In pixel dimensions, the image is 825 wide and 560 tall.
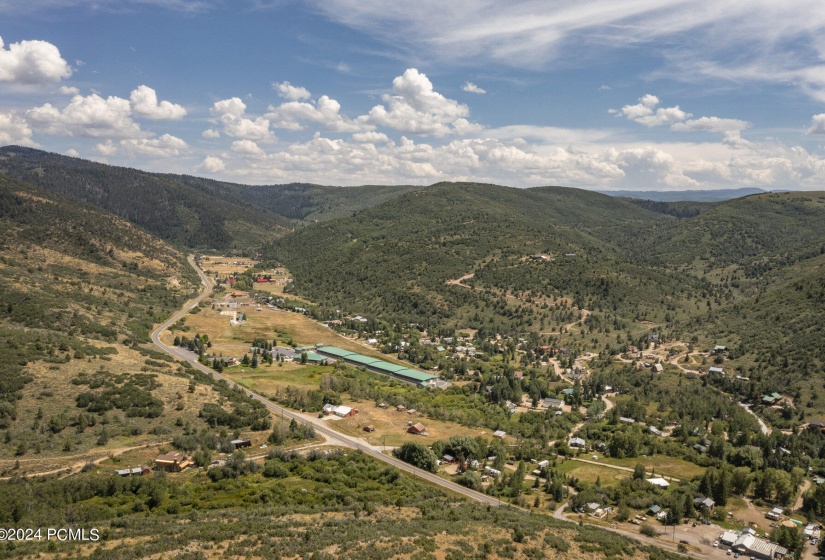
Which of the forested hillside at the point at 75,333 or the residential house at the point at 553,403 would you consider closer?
the forested hillside at the point at 75,333

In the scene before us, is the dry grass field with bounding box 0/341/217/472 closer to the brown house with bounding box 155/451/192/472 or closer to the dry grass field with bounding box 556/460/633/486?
the brown house with bounding box 155/451/192/472

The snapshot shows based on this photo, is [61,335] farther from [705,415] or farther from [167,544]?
[705,415]

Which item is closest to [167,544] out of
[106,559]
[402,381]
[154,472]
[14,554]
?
[106,559]

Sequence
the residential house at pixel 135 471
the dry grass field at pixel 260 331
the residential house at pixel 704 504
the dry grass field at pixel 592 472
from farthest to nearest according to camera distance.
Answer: the dry grass field at pixel 260 331, the dry grass field at pixel 592 472, the residential house at pixel 704 504, the residential house at pixel 135 471

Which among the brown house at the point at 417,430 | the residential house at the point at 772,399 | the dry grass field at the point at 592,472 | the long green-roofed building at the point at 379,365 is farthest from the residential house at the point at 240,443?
the residential house at the point at 772,399

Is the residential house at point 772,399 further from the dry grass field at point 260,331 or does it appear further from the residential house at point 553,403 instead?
the dry grass field at point 260,331

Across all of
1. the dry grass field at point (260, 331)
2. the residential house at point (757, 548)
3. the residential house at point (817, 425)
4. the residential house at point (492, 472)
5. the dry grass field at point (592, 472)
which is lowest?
the dry grass field at point (260, 331)
